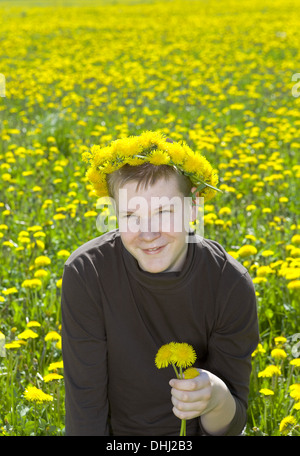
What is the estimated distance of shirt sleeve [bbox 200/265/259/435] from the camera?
66.2 inches

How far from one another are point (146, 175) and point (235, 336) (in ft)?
1.62

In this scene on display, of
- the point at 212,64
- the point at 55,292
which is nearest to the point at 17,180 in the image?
the point at 55,292

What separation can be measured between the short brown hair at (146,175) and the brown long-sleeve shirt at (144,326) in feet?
0.67

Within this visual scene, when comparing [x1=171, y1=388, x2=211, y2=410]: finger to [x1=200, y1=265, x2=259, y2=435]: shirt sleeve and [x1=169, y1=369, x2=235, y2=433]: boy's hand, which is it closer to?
[x1=169, y1=369, x2=235, y2=433]: boy's hand

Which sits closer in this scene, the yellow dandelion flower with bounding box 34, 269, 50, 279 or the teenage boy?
the teenage boy

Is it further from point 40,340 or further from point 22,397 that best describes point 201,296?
point 40,340

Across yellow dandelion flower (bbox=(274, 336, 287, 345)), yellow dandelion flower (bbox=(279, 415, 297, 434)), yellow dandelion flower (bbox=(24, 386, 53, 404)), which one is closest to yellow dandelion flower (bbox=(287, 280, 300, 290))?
yellow dandelion flower (bbox=(274, 336, 287, 345))

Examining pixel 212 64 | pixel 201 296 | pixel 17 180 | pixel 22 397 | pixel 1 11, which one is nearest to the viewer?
pixel 201 296

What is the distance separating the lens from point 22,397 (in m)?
2.17

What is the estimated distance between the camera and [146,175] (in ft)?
5.21

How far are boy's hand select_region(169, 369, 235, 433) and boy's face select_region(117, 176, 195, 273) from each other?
0.31 metres

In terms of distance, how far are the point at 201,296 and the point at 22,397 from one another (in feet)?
2.79
